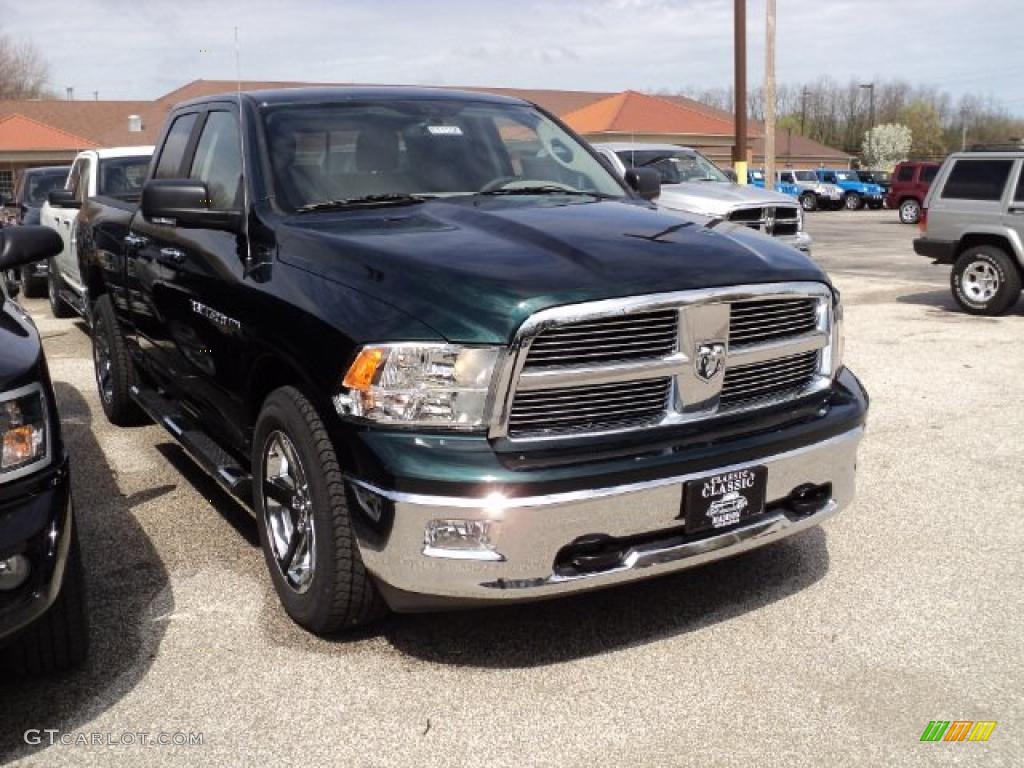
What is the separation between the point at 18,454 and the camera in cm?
299

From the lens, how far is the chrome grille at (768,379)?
11.6 feet

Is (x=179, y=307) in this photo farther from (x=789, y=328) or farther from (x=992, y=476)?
(x=992, y=476)

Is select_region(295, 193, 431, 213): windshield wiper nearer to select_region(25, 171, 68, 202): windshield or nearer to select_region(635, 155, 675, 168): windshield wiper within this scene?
select_region(635, 155, 675, 168): windshield wiper

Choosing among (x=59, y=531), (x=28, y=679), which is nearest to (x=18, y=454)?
(x=59, y=531)

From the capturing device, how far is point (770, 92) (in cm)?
2200

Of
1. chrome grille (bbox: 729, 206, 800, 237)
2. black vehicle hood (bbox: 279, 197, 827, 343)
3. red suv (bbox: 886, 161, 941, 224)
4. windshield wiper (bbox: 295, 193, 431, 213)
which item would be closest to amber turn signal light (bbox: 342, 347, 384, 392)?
black vehicle hood (bbox: 279, 197, 827, 343)

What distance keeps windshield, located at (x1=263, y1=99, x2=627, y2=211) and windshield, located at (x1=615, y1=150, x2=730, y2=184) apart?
939 centimetres

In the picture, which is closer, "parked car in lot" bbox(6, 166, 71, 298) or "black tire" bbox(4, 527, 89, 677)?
"black tire" bbox(4, 527, 89, 677)

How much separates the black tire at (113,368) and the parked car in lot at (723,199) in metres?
6.52

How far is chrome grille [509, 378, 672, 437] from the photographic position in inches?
125

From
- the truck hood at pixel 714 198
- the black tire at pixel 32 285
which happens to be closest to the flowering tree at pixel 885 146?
the truck hood at pixel 714 198

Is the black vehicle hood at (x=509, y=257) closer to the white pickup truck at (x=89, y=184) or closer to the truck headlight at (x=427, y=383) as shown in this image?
the truck headlight at (x=427, y=383)

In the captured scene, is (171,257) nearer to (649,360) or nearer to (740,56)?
(649,360)

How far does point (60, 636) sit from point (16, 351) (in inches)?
35.9
